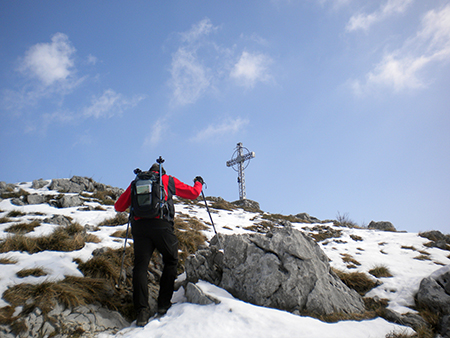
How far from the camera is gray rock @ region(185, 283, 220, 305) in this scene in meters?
3.92

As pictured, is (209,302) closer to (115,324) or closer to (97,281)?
(115,324)

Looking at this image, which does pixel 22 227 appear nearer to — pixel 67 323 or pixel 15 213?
pixel 15 213

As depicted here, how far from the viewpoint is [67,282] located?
3.91 meters

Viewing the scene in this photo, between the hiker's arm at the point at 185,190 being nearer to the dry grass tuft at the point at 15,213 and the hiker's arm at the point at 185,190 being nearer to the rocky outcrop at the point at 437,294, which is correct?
the rocky outcrop at the point at 437,294

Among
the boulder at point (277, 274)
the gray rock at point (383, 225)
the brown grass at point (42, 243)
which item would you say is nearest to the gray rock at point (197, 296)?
the boulder at point (277, 274)

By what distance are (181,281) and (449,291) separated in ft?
18.3

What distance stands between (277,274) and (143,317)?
8.34ft

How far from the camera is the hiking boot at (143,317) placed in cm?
354

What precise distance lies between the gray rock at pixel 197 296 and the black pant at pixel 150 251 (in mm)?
375

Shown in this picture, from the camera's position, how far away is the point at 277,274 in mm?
4602

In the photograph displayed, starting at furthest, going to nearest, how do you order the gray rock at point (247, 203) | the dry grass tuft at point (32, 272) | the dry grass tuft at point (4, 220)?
1. the gray rock at point (247, 203)
2. the dry grass tuft at point (4, 220)
3. the dry grass tuft at point (32, 272)

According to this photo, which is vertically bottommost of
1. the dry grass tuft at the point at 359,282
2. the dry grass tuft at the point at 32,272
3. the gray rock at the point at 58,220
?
the dry grass tuft at the point at 359,282

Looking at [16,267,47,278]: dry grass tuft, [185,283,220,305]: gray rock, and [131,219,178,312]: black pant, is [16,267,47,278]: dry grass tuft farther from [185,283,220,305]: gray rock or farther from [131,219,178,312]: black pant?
[185,283,220,305]: gray rock

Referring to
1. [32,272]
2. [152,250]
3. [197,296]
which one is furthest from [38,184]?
[197,296]
